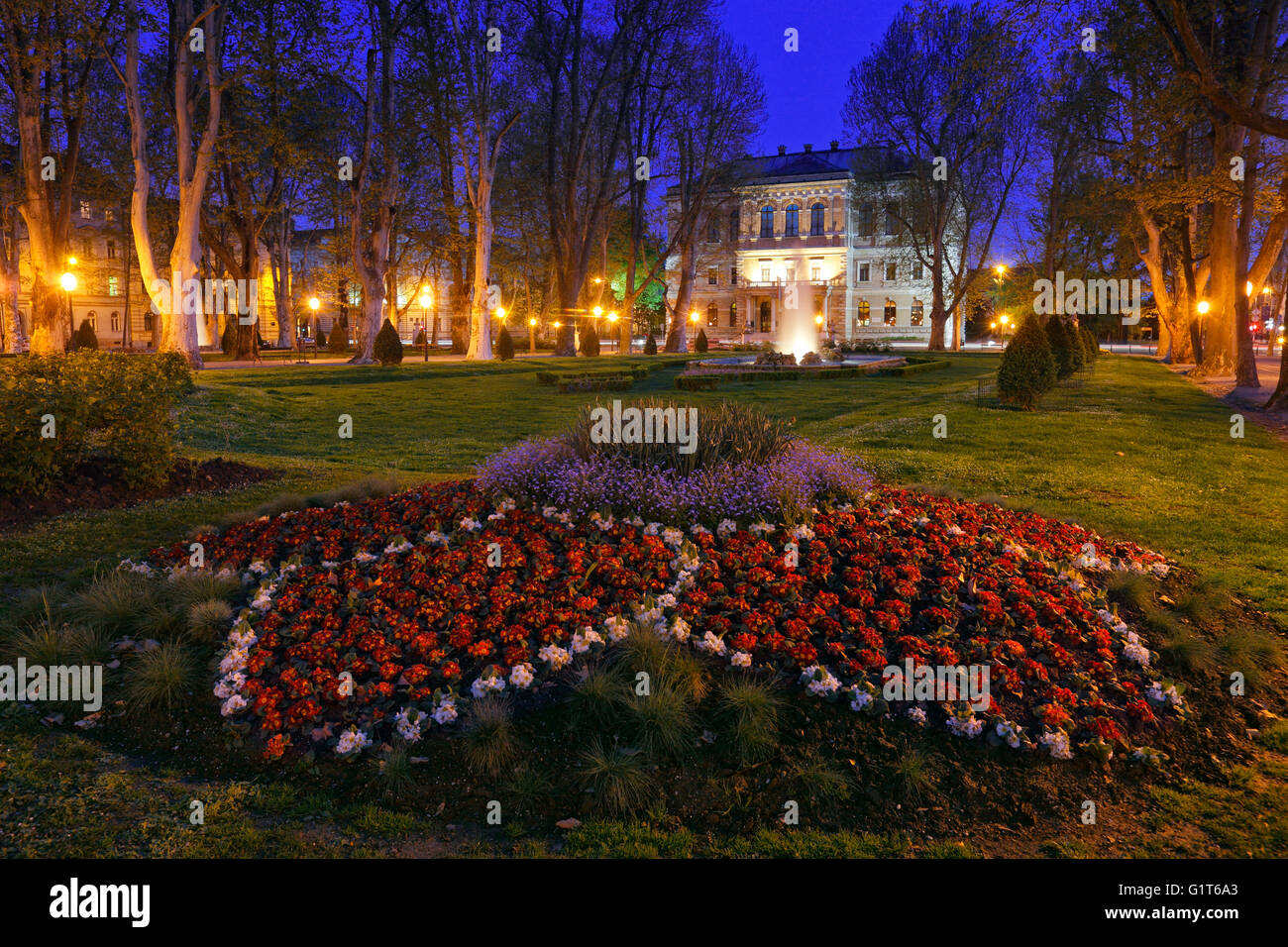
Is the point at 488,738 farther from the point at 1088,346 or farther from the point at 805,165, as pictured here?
the point at 805,165

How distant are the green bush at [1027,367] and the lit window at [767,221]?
54485 mm

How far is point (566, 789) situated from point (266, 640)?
1882 millimetres

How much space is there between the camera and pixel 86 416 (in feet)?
24.4

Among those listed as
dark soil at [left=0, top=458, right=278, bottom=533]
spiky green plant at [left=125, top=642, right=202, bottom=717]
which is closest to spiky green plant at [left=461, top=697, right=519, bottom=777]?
spiky green plant at [left=125, top=642, right=202, bottom=717]

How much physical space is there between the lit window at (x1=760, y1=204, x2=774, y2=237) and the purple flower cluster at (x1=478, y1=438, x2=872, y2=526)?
213 ft

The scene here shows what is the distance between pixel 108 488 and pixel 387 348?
21046 mm

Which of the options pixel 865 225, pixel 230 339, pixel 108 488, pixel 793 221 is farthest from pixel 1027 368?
pixel 793 221

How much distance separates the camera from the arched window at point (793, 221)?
66.2 metres

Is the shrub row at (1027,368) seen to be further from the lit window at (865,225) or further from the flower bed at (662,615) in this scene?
the lit window at (865,225)

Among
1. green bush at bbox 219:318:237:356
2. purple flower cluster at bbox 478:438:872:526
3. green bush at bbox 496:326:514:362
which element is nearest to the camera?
purple flower cluster at bbox 478:438:872:526

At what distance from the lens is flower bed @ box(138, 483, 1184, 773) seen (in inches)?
155

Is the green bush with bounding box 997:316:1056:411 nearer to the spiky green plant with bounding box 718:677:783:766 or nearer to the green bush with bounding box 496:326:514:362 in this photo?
the spiky green plant with bounding box 718:677:783:766

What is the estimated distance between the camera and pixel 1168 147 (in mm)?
26906
